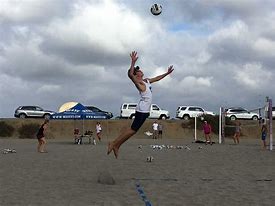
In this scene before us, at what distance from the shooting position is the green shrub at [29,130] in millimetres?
54938

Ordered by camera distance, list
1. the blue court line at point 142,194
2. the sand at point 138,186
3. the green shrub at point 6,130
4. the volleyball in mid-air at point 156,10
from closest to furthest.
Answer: the blue court line at point 142,194 → the sand at point 138,186 → the volleyball in mid-air at point 156,10 → the green shrub at point 6,130

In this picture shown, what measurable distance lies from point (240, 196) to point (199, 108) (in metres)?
50.1

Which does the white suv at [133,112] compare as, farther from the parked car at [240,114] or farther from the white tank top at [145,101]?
the white tank top at [145,101]

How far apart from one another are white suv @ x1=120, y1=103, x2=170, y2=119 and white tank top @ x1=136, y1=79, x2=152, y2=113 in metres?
45.6

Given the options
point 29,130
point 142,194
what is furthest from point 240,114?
point 142,194

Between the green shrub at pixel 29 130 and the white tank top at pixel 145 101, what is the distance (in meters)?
44.9

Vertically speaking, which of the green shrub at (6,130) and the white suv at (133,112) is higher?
the white suv at (133,112)

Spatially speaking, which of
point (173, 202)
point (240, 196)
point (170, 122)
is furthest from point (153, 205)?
point (170, 122)

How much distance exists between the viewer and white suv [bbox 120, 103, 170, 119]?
57.4m

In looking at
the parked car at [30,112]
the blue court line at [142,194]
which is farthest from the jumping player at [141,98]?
the parked car at [30,112]

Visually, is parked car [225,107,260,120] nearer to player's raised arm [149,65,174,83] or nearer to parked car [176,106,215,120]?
parked car [176,106,215,120]

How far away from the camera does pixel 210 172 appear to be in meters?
14.1

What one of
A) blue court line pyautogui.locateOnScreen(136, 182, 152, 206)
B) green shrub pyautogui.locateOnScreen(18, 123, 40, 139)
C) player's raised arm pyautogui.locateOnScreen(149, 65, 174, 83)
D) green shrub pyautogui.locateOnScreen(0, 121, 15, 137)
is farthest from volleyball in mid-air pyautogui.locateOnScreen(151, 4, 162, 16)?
green shrub pyautogui.locateOnScreen(0, 121, 15, 137)

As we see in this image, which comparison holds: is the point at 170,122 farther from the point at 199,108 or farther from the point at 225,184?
the point at 225,184
